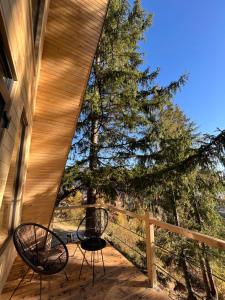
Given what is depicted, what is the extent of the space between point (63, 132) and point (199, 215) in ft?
23.9

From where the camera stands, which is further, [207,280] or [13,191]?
[207,280]

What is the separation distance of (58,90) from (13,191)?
179cm

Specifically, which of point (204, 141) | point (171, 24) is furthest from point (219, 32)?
point (204, 141)

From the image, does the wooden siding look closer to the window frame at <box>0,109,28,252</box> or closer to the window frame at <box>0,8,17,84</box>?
the window frame at <box>0,109,28,252</box>

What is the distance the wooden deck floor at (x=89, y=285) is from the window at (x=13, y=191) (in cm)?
81

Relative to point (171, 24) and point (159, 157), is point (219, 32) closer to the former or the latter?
point (171, 24)

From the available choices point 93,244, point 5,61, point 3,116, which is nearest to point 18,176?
point 93,244

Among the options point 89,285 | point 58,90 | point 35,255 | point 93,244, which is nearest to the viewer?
point 35,255

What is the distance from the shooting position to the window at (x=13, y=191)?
253 cm

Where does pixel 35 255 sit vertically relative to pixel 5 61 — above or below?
below

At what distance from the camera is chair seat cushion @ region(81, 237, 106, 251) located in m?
2.95

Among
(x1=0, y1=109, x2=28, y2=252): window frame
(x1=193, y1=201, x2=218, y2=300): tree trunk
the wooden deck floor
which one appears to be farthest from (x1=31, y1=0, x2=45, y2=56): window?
(x1=193, y1=201, x2=218, y2=300): tree trunk

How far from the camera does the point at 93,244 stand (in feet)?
10.00

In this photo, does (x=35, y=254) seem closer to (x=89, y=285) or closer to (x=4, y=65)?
(x=89, y=285)
